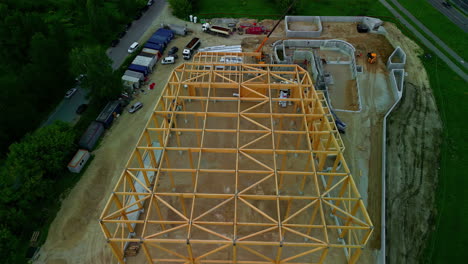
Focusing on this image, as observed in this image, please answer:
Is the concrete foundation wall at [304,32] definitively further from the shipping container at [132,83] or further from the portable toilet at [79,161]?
the portable toilet at [79,161]

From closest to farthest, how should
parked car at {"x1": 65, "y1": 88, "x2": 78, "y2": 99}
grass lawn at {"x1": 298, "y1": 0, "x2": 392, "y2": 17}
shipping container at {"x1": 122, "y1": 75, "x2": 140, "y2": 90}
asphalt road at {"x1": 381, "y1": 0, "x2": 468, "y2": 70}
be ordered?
parked car at {"x1": 65, "y1": 88, "x2": 78, "y2": 99} < shipping container at {"x1": 122, "y1": 75, "x2": 140, "y2": 90} < asphalt road at {"x1": 381, "y1": 0, "x2": 468, "y2": 70} < grass lawn at {"x1": 298, "y1": 0, "x2": 392, "y2": 17}

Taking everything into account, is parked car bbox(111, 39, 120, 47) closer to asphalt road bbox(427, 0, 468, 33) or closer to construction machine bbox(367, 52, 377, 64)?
construction machine bbox(367, 52, 377, 64)

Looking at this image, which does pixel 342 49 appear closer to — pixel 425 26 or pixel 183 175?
pixel 425 26

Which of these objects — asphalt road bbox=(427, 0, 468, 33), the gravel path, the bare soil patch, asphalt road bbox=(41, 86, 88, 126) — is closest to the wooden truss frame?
asphalt road bbox=(41, 86, 88, 126)

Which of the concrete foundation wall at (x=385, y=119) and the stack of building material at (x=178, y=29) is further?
the stack of building material at (x=178, y=29)

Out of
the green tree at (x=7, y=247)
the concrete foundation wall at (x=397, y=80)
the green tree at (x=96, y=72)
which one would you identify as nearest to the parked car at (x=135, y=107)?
the green tree at (x=96, y=72)
